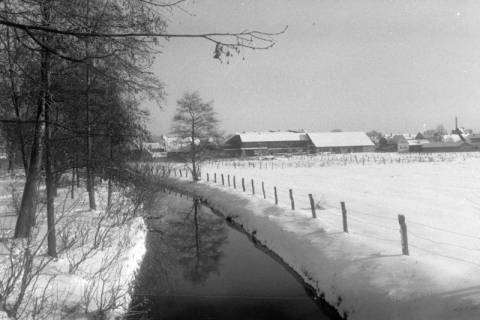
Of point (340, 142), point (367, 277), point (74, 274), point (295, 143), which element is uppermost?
point (295, 143)

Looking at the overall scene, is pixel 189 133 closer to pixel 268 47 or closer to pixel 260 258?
pixel 260 258

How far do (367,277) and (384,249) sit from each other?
149 cm

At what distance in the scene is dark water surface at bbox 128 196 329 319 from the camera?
8.55 meters

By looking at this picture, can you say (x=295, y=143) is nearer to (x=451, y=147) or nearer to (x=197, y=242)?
(x=451, y=147)

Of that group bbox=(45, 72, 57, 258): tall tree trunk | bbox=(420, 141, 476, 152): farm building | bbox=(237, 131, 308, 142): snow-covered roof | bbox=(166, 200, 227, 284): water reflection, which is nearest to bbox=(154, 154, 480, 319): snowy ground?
bbox=(166, 200, 227, 284): water reflection

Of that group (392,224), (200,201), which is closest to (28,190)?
(392,224)

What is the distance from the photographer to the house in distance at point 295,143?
271ft

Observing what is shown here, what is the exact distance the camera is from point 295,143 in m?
86.7

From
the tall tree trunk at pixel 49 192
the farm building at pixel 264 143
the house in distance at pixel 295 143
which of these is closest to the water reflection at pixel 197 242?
the tall tree trunk at pixel 49 192

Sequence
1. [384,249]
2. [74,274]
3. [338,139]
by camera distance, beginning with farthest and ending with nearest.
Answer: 1. [338,139]
2. [384,249]
3. [74,274]

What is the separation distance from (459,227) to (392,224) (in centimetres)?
177

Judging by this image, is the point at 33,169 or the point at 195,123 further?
the point at 195,123

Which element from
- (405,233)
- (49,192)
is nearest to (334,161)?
(405,233)

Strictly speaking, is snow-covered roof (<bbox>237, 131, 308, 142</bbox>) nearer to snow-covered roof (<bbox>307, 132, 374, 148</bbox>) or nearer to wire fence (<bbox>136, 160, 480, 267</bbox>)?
snow-covered roof (<bbox>307, 132, 374, 148</bbox>)
